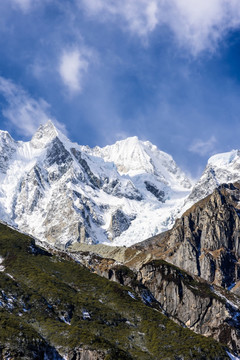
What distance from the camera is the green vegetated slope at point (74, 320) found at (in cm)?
9669

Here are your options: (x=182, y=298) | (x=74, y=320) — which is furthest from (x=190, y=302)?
(x=74, y=320)

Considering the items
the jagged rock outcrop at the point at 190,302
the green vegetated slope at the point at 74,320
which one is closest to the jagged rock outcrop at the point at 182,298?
the jagged rock outcrop at the point at 190,302

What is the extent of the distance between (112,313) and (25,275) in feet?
91.9

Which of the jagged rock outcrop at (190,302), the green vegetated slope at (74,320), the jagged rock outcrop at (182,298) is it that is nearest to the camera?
the green vegetated slope at (74,320)

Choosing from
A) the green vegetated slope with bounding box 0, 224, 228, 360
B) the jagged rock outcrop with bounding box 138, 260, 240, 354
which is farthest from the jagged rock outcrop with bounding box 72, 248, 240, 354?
the green vegetated slope with bounding box 0, 224, 228, 360

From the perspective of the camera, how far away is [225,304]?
546 feet

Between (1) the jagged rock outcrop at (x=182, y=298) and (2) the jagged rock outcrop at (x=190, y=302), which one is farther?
(2) the jagged rock outcrop at (x=190, y=302)

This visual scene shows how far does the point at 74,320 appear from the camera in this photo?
119 metres

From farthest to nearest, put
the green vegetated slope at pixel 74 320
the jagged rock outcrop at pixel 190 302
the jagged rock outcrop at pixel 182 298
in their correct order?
the jagged rock outcrop at pixel 190 302 < the jagged rock outcrop at pixel 182 298 < the green vegetated slope at pixel 74 320

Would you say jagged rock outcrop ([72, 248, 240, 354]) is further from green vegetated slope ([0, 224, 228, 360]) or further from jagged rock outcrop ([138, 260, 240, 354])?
green vegetated slope ([0, 224, 228, 360])

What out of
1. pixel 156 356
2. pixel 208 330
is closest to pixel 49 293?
pixel 156 356

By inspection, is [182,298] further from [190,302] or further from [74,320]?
[74,320]

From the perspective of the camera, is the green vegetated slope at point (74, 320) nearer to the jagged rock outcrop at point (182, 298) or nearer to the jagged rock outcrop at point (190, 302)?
the jagged rock outcrop at point (182, 298)

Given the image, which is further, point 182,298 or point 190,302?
point 182,298
